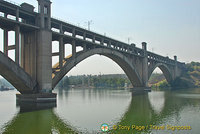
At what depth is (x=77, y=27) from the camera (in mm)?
43719

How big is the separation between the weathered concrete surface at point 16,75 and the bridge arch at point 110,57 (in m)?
4.79

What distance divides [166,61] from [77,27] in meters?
68.1

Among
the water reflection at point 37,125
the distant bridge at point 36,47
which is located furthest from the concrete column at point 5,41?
the water reflection at point 37,125

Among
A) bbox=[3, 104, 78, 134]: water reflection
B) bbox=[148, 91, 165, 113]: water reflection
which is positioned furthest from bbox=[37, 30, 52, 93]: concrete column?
bbox=[148, 91, 165, 113]: water reflection

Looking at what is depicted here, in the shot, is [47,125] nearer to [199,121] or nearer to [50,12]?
[199,121]

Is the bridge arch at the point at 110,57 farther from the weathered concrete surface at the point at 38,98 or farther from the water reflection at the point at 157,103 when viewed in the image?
the water reflection at the point at 157,103

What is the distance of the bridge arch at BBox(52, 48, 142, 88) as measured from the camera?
39319 mm

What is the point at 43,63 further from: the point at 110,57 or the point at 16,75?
the point at 110,57

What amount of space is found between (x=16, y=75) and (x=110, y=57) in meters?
33.3

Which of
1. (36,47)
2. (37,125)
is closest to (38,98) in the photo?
(36,47)

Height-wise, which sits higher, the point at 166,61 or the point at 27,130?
the point at 166,61

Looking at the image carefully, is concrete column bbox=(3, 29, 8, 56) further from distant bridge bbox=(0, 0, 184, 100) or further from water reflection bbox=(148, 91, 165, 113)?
water reflection bbox=(148, 91, 165, 113)

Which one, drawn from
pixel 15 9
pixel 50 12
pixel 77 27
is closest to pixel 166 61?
pixel 77 27

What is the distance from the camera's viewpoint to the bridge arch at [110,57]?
3932 centimetres
